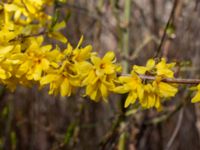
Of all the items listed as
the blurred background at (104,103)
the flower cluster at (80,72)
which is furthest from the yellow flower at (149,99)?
the blurred background at (104,103)

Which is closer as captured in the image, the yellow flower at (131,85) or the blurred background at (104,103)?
the yellow flower at (131,85)

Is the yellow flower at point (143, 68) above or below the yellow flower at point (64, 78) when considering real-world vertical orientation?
above

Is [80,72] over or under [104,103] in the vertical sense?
over

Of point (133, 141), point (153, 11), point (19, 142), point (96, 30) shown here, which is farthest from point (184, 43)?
point (19, 142)

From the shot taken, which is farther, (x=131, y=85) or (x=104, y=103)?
(x=104, y=103)

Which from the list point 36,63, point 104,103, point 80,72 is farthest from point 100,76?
point 104,103

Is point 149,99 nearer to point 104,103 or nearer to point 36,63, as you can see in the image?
point 36,63

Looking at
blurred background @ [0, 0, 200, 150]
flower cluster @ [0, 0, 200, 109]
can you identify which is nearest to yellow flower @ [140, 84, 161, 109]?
flower cluster @ [0, 0, 200, 109]

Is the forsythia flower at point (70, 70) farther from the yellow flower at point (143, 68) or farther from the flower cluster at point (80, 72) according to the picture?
the yellow flower at point (143, 68)

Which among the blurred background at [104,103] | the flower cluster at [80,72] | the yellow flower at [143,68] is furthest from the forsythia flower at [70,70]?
the blurred background at [104,103]

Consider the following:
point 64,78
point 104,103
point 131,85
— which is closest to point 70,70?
point 64,78

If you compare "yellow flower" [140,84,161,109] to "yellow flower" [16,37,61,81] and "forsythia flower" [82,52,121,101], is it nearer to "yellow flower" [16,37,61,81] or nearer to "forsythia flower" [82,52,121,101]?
"forsythia flower" [82,52,121,101]

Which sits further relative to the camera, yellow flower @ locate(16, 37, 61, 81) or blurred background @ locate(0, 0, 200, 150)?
blurred background @ locate(0, 0, 200, 150)
